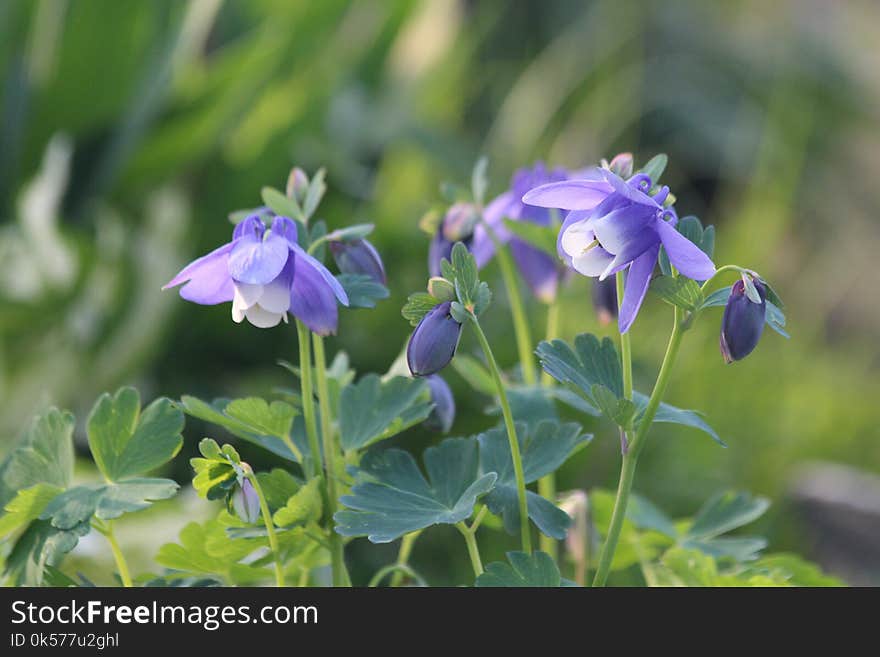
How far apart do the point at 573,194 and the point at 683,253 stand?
57 mm

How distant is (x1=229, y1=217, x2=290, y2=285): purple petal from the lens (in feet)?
1.41

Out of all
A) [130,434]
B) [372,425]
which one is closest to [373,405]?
[372,425]

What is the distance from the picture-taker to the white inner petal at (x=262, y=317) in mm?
449

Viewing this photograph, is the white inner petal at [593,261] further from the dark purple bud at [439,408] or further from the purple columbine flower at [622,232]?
the dark purple bud at [439,408]

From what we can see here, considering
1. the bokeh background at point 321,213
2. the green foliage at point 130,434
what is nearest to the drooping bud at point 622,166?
the green foliage at point 130,434

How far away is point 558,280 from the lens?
685 mm

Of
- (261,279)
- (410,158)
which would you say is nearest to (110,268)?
(410,158)

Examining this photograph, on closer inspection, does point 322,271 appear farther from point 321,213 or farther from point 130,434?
point 321,213

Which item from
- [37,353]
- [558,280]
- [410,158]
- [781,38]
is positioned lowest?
[558,280]

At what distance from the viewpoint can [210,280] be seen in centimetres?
48

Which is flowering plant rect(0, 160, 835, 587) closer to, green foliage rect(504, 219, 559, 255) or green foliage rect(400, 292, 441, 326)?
green foliage rect(400, 292, 441, 326)

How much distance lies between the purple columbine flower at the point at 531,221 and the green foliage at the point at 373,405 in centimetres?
17

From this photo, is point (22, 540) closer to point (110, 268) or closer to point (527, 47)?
point (110, 268)
